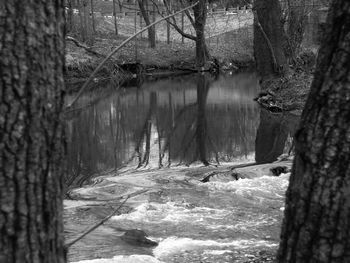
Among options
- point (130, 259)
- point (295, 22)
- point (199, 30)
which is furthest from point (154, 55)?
point (130, 259)

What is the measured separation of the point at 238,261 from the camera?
22.7 ft

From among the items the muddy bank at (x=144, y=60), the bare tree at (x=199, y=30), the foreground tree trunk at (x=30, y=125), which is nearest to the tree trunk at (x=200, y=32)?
the bare tree at (x=199, y=30)

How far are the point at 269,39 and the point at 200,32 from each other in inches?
499

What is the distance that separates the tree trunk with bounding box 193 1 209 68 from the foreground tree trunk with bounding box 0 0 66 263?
29.4 meters

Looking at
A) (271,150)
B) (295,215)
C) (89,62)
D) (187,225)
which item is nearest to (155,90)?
(89,62)

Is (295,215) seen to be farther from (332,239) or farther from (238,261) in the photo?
(238,261)

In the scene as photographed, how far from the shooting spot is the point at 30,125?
1793 millimetres

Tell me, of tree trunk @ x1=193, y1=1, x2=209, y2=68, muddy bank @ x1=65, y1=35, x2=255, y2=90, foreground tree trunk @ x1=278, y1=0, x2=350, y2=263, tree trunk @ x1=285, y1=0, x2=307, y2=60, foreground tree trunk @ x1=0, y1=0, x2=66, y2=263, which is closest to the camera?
foreground tree trunk @ x1=0, y1=0, x2=66, y2=263

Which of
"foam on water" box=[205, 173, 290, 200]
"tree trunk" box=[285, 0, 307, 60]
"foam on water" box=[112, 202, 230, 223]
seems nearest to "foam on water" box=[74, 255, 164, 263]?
"foam on water" box=[112, 202, 230, 223]

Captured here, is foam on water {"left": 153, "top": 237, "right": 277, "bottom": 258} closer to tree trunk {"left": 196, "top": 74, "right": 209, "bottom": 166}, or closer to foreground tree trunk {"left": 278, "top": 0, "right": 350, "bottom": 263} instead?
tree trunk {"left": 196, "top": 74, "right": 209, "bottom": 166}

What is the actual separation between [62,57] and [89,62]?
3011cm

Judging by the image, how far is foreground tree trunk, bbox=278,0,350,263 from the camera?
1957mm

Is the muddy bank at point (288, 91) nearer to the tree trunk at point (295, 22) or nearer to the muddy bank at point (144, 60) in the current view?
the tree trunk at point (295, 22)

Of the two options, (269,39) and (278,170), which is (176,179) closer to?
(278,170)
